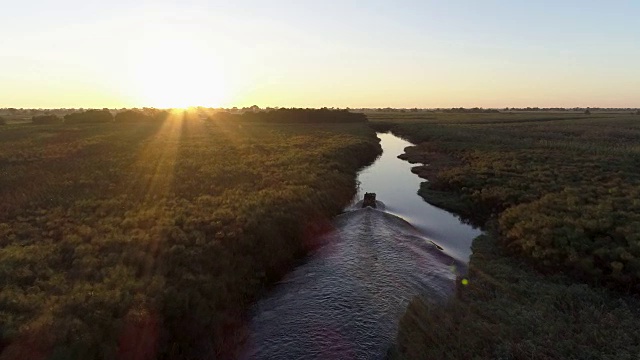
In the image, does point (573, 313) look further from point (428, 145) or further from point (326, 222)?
point (428, 145)

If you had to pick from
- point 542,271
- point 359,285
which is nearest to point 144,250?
point 359,285

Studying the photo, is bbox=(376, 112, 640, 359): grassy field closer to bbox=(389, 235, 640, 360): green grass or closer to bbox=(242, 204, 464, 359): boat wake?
bbox=(389, 235, 640, 360): green grass

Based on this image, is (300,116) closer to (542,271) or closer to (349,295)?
(542,271)

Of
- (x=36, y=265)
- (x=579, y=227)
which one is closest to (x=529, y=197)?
(x=579, y=227)

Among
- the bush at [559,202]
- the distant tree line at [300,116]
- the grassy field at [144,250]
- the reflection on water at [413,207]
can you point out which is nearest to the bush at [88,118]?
the distant tree line at [300,116]

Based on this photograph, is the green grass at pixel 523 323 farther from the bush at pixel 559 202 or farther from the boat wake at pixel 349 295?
the bush at pixel 559 202
